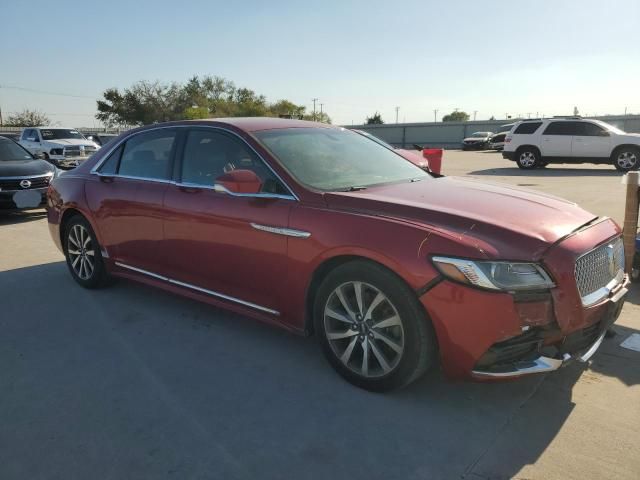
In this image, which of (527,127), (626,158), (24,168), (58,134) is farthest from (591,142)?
(58,134)

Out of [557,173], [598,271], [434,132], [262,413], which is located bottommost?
[262,413]

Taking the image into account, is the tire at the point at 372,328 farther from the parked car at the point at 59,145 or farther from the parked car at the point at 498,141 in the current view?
the parked car at the point at 498,141

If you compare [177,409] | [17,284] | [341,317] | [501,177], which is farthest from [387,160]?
[501,177]

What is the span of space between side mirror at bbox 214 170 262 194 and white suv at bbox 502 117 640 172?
→ 58.1 feet

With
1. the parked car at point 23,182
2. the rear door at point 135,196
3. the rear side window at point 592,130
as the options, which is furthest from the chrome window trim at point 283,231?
the rear side window at point 592,130

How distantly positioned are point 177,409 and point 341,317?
110 centimetres

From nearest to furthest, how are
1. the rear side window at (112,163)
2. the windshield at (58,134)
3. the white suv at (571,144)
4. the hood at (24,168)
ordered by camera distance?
the rear side window at (112,163), the hood at (24,168), the white suv at (571,144), the windshield at (58,134)

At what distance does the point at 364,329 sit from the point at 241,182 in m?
1.23

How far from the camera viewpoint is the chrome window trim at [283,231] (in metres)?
3.36

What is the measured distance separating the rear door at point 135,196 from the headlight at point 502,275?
2.61 metres

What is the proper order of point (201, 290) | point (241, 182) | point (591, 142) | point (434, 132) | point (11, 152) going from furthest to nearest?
point (434, 132) → point (591, 142) → point (11, 152) → point (201, 290) → point (241, 182)

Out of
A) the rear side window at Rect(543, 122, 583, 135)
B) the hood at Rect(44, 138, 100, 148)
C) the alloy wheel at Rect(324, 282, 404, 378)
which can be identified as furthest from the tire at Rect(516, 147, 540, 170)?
the alloy wheel at Rect(324, 282, 404, 378)

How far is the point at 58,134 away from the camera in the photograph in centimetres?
1866

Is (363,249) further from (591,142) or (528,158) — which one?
(528,158)
